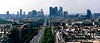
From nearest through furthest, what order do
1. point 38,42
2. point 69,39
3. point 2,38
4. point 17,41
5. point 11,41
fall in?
point 69,39, point 2,38, point 11,41, point 17,41, point 38,42

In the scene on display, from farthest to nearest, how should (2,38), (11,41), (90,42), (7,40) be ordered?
(11,41) < (7,40) < (2,38) < (90,42)

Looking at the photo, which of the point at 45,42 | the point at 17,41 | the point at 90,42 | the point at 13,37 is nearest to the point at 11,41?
the point at 13,37

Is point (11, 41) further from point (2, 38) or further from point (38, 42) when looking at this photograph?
point (38, 42)

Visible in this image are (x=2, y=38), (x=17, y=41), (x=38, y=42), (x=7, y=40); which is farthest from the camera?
(x=38, y=42)

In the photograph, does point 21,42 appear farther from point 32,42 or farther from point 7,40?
point 7,40

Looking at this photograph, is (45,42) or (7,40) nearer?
(7,40)

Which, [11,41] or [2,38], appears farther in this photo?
[11,41]

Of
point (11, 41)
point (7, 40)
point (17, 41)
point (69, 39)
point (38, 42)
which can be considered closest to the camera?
point (69, 39)

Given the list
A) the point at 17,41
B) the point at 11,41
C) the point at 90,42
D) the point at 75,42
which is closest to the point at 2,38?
the point at 11,41
